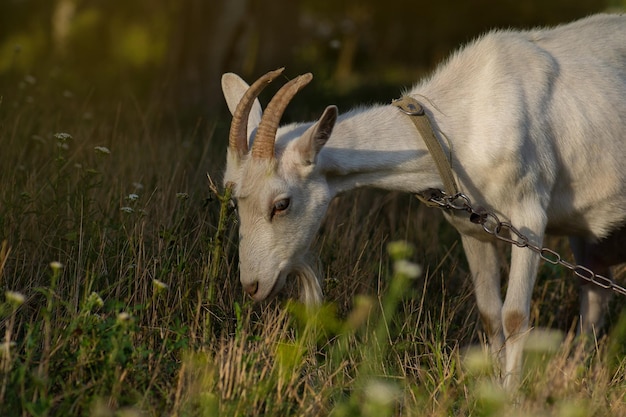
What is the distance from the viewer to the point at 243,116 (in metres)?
4.44

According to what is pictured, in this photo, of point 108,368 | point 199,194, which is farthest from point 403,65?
point 108,368

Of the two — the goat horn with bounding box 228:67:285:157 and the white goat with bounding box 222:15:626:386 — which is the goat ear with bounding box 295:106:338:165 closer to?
the white goat with bounding box 222:15:626:386

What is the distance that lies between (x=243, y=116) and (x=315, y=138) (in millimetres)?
332

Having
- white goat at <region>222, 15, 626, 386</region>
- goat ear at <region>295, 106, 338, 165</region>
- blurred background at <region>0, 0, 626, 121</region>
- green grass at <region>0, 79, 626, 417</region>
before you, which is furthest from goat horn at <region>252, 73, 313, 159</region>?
blurred background at <region>0, 0, 626, 121</region>

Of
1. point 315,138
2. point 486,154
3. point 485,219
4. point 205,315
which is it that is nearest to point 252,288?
point 205,315

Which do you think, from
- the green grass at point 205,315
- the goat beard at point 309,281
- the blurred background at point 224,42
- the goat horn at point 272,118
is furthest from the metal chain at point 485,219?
the blurred background at point 224,42

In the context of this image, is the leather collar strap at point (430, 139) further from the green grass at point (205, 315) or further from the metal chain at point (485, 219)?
the green grass at point (205, 315)

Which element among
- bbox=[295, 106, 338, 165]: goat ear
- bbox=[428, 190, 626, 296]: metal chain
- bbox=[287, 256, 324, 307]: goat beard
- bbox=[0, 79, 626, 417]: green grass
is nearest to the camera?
bbox=[0, 79, 626, 417]: green grass

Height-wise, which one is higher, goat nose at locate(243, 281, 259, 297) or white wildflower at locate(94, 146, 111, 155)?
white wildflower at locate(94, 146, 111, 155)

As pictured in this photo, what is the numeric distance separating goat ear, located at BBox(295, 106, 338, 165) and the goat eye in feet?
0.64

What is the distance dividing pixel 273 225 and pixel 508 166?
1.12 m

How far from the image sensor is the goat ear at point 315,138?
4.33 metres

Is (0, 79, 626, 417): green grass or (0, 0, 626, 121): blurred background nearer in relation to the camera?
(0, 79, 626, 417): green grass

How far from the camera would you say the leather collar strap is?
183 inches
